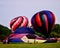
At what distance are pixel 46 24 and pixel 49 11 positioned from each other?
7.60 ft

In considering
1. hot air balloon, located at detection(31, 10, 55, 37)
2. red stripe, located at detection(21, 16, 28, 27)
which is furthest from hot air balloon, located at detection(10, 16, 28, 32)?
hot air balloon, located at detection(31, 10, 55, 37)

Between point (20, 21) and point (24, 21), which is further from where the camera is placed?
point (24, 21)

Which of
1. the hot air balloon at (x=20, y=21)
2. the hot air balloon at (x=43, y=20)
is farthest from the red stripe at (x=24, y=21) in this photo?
the hot air balloon at (x=43, y=20)

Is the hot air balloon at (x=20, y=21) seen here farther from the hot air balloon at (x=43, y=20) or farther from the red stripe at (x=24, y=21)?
the hot air balloon at (x=43, y=20)

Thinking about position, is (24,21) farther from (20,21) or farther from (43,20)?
(43,20)

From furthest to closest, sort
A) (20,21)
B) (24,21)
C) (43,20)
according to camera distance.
Answer: 1. (24,21)
2. (20,21)
3. (43,20)

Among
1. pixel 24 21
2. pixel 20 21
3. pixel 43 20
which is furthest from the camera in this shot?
pixel 24 21

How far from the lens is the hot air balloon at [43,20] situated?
34.7 m

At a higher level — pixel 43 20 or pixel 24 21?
pixel 43 20

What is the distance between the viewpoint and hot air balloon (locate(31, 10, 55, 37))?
34.7 meters

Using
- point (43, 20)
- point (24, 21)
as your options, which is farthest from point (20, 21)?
point (43, 20)

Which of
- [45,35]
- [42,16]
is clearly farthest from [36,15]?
[45,35]

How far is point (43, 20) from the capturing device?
34656 millimetres

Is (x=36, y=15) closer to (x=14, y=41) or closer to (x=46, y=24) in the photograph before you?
(x=46, y=24)
